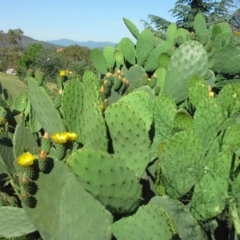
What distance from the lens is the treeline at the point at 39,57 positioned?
67.8 ft

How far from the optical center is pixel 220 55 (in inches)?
178

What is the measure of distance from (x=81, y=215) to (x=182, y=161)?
0.52 metres

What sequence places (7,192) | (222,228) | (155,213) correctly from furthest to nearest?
(7,192) → (222,228) → (155,213)

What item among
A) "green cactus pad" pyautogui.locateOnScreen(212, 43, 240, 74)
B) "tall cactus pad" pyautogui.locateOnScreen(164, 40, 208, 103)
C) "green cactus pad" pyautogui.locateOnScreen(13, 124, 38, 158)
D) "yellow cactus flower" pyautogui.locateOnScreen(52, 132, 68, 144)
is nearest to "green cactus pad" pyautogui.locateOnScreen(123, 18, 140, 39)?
"green cactus pad" pyautogui.locateOnScreen(212, 43, 240, 74)

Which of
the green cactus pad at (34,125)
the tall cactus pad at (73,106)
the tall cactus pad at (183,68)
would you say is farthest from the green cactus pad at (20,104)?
the tall cactus pad at (183,68)

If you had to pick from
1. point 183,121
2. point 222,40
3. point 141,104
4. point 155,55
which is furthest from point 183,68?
point 222,40

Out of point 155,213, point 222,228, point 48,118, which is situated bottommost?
point 222,228

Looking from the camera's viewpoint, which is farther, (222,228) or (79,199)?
(222,228)

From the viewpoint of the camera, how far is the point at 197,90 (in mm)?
2701

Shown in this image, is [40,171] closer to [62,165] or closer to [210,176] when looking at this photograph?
[62,165]

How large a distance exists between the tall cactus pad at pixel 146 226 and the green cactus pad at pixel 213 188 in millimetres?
250

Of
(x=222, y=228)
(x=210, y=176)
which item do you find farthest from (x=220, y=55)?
(x=210, y=176)

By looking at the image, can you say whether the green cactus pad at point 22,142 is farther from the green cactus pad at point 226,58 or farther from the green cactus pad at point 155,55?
the green cactus pad at point 226,58

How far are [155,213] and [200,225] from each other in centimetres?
34
